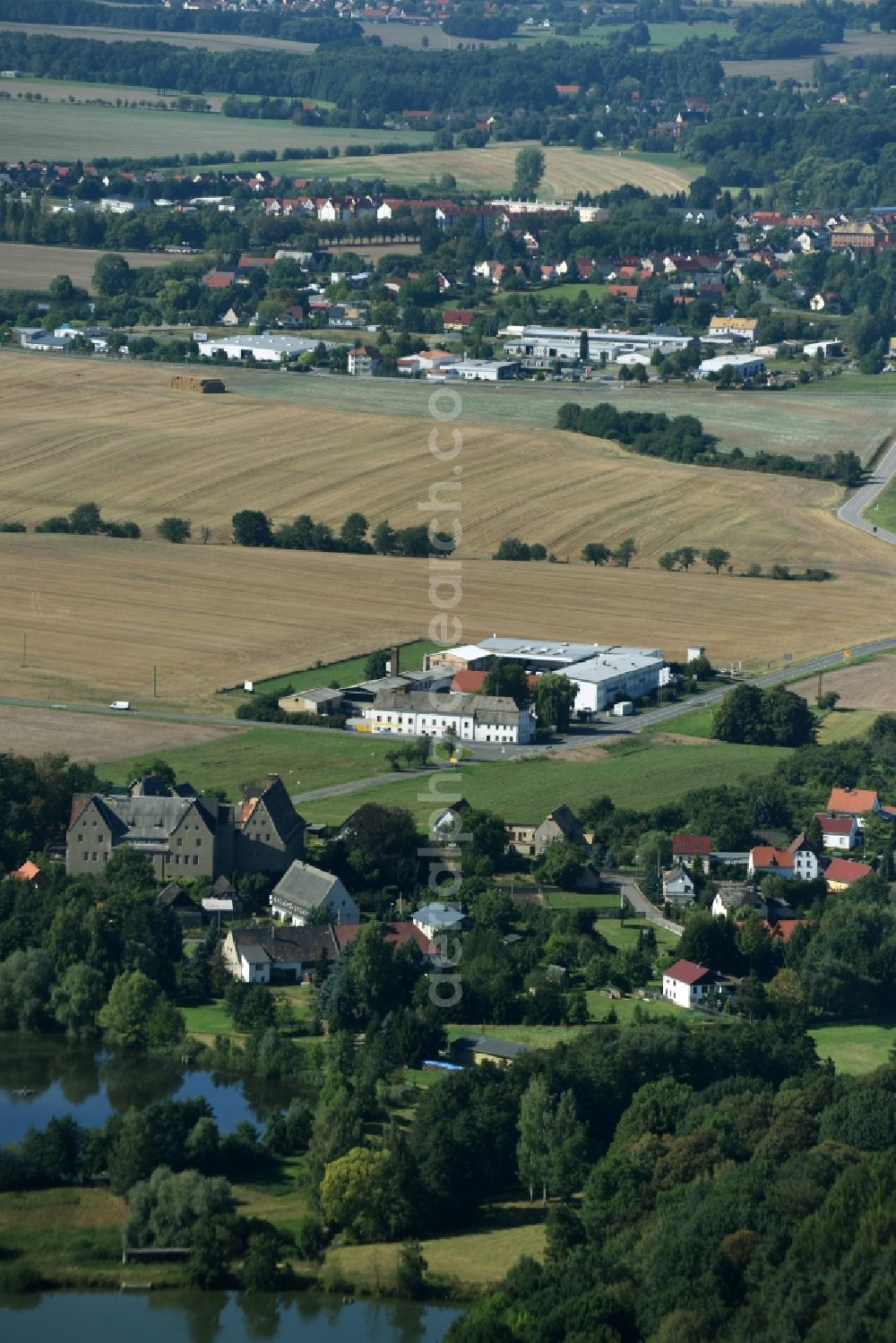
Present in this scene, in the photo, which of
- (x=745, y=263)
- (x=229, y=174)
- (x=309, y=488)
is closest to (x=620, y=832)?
(x=309, y=488)

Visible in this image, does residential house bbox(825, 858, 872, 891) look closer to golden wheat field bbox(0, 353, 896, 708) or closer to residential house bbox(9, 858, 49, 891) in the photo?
residential house bbox(9, 858, 49, 891)

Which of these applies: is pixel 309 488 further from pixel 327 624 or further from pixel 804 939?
pixel 804 939

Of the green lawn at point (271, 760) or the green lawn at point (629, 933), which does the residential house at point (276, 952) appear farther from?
the green lawn at point (271, 760)

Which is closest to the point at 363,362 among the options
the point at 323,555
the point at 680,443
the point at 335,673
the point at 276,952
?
the point at 680,443

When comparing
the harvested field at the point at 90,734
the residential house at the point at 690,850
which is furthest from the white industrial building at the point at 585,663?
the residential house at the point at 690,850

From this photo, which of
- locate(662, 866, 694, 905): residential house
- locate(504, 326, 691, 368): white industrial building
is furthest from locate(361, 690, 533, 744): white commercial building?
locate(504, 326, 691, 368): white industrial building

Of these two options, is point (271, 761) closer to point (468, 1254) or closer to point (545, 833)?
point (545, 833)
